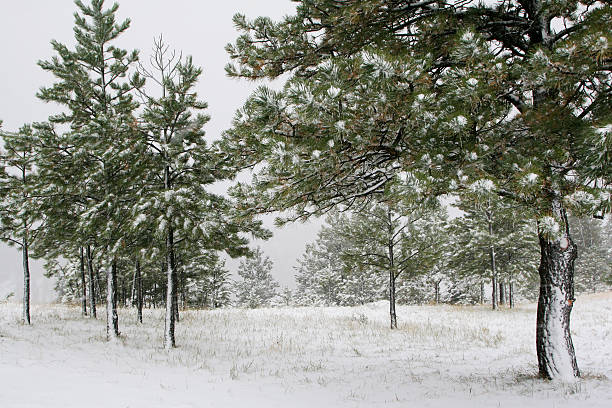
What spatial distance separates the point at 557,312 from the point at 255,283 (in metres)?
48.5

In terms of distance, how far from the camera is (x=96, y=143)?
34.2ft

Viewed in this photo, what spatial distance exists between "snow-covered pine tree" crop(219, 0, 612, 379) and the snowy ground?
1.21 meters

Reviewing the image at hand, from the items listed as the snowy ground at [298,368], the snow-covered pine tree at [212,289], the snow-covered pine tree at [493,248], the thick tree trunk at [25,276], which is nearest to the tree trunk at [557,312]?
the snowy ground at [298,368]

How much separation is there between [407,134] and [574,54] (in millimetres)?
1681

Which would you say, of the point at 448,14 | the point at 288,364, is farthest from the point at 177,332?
the point at 448,14

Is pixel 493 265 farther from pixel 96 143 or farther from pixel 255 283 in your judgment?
pixel 255 283

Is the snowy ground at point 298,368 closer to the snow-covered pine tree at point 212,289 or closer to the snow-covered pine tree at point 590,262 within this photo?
the snow-covered pine tree at point 212,289

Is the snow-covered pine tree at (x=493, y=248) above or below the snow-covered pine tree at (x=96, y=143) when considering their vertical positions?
below

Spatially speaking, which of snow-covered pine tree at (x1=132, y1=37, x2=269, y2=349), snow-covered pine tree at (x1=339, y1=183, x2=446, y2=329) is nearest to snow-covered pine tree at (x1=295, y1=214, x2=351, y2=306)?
snow-covered pine tree at (x1=339, y1=183, x2=446, y2=329)

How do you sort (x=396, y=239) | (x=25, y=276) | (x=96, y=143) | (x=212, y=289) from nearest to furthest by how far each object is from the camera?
(x=96, y=143) → (x=25, y=276) → (x=396, y=239) → (x=212, y=289)

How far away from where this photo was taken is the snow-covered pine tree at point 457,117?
3469 mm

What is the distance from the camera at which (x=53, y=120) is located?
40.4 feet

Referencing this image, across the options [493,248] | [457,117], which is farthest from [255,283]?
[457,117]

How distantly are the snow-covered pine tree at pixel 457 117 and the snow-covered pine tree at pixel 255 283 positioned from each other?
45.8 m
